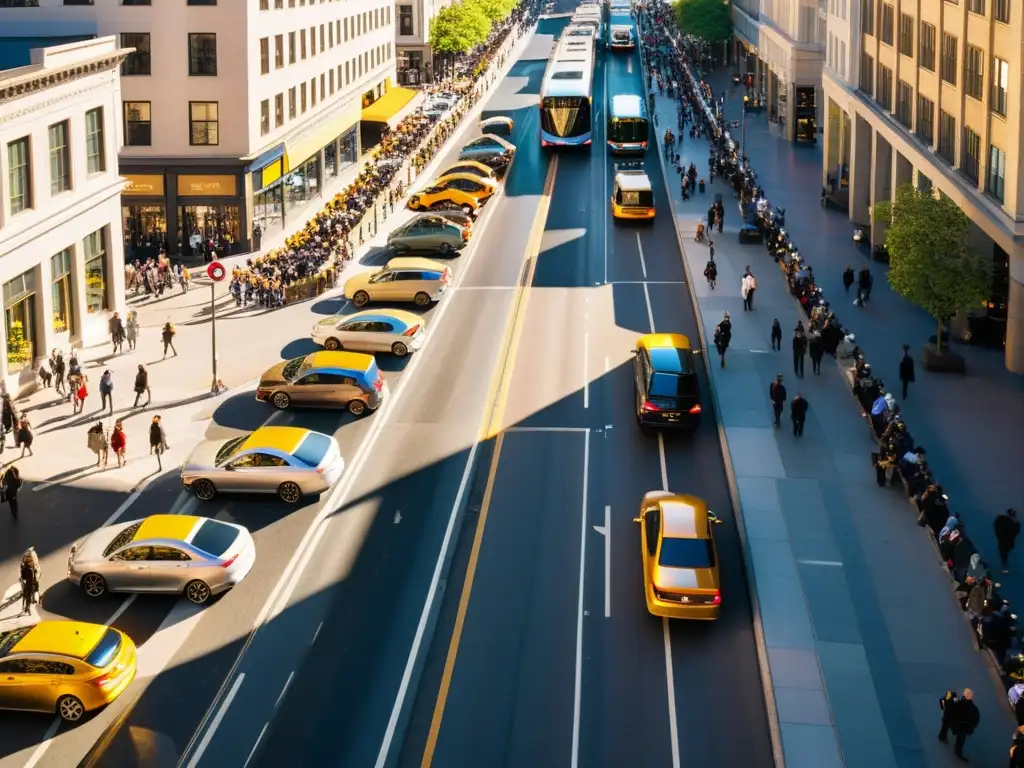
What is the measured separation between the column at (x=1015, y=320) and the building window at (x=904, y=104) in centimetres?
1791

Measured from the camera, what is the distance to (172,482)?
1410 inches

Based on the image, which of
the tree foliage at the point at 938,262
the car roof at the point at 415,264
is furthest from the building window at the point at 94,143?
the tree foliage at the point at 938,262

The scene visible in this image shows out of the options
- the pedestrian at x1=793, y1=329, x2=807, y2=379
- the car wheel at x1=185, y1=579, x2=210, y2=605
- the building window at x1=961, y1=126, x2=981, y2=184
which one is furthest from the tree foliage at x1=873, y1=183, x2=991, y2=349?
the car wheel at x1=185, y1=579, x2=210, y2=605

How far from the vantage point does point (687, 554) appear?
92.8 ft

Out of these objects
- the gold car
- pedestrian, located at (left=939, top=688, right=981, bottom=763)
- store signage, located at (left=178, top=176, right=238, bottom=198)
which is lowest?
pedestrian, located at (left=939, top=688, right=981, bottom=763)

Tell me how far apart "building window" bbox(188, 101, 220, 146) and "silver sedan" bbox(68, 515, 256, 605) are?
38812 mm

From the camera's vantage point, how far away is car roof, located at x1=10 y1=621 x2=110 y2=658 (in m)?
24.8

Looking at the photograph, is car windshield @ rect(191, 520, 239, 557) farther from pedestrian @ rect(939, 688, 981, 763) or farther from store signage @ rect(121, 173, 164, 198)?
store signage @ rect(121, 173, 164, 198)

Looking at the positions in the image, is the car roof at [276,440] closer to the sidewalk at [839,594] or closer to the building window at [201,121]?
the sidewalk at [839,594]

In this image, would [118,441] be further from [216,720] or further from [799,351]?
[799,351]

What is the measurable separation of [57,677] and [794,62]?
264 feet

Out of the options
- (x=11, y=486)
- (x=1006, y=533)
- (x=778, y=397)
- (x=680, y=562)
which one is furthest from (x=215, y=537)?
(x=1006, y=533)

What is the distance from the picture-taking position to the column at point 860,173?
69938 millimetres

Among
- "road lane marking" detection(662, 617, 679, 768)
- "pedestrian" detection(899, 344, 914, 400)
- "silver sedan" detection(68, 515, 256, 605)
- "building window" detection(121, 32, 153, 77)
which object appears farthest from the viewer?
"building window" detection(121, 32, 153, 77)
